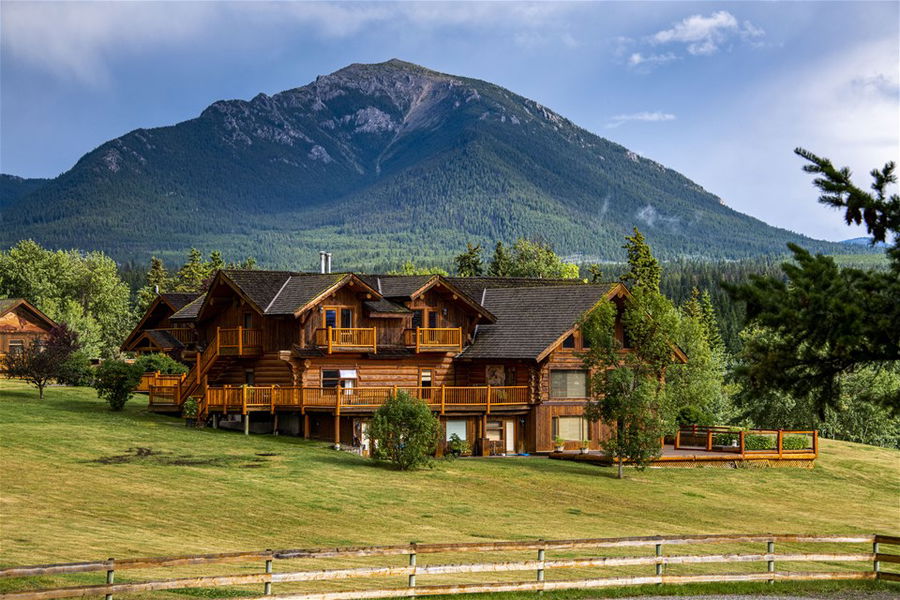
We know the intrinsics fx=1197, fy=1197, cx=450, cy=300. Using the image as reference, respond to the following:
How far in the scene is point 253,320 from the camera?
58.0m

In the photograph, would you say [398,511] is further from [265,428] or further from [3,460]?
[265,428]

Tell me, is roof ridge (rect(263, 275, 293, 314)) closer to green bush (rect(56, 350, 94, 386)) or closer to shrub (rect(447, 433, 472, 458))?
shrub (rect(447, 433, 472, 458))

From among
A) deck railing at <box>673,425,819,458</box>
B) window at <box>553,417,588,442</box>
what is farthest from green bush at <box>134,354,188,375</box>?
deck railing at <box>673,425,819,458</box>

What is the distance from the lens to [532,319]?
5869cm

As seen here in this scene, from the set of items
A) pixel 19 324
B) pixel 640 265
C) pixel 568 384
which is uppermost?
pixel 640 265

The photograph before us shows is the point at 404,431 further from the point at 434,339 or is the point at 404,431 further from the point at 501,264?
the point at 501,264

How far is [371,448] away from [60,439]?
12709mm

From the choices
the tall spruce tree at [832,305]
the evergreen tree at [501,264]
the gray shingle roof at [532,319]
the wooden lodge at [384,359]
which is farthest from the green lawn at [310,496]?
the evergreen tree at [501,264]

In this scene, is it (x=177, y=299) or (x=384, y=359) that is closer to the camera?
(x=384, y=359)

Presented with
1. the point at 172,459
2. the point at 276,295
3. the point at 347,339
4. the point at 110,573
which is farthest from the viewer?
the point at 276,295

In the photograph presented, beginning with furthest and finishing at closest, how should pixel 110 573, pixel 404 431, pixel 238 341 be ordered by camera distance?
pixel 238 341, pixel 404 431, pixel 110 573

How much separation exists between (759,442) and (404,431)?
1915 centimetres

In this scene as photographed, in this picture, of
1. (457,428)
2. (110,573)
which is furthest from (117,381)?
(110,573)

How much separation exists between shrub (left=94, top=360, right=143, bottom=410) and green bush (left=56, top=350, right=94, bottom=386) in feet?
33.3
